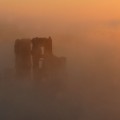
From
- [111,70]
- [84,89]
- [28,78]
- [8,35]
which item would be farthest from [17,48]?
[111,70]

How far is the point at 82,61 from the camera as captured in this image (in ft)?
6.55

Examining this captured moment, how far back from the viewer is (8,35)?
203cm

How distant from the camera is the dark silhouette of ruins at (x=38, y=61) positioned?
2.02 m

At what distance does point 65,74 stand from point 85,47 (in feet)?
0.95

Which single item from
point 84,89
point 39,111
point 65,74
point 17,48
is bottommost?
point 39,111

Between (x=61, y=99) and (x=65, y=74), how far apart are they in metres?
0.23

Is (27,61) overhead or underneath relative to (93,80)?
overhead

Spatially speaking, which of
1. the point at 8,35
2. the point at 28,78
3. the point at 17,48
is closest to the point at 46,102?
the point at 28,78

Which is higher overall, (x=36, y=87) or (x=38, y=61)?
(x=38, y=61)

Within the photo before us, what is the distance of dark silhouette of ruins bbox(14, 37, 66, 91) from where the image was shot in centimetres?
202

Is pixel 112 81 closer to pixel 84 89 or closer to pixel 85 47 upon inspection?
pixel 84 89

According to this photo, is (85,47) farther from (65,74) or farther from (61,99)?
(61,99)

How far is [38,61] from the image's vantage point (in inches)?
81.7

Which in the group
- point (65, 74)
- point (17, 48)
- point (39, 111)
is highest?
point (17, 48)
